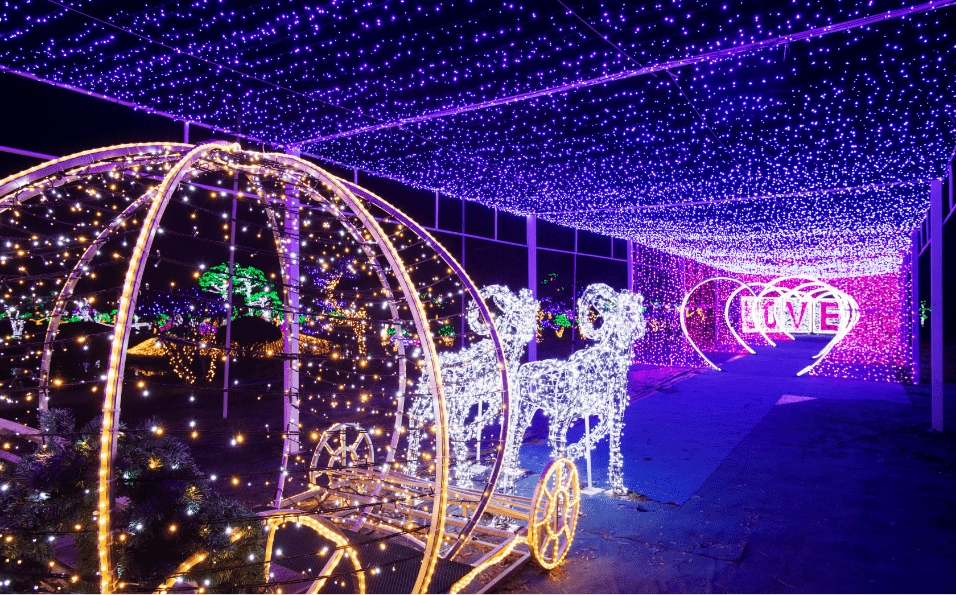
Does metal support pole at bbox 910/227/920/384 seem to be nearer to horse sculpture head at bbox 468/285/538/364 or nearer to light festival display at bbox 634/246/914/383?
light festival display at bbox 634/246/914/383

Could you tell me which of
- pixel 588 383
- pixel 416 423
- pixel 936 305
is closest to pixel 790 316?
pixel 936 305

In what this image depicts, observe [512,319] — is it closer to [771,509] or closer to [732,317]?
[771,509]

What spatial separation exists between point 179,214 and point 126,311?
9.11 metres

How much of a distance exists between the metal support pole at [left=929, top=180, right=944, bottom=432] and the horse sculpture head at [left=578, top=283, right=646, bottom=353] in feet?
14.6

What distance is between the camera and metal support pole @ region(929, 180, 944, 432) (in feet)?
20.4

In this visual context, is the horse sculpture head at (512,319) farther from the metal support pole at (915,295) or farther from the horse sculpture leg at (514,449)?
the metal support pole at (915,295)

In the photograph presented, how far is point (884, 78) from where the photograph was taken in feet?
11.3

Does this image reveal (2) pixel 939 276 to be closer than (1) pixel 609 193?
Yes

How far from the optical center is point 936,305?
6.37 m

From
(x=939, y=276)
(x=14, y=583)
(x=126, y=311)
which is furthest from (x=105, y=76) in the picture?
(x=939, y=276)

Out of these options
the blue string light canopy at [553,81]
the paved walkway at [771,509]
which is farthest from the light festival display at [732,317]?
the blue string light canopy at [553,81]

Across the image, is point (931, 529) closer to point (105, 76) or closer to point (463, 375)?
point (463, 375)

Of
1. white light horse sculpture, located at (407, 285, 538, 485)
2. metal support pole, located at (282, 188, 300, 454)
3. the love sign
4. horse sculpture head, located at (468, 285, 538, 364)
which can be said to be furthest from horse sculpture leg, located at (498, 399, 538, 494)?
the love sign

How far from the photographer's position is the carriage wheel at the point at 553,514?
2945mm
